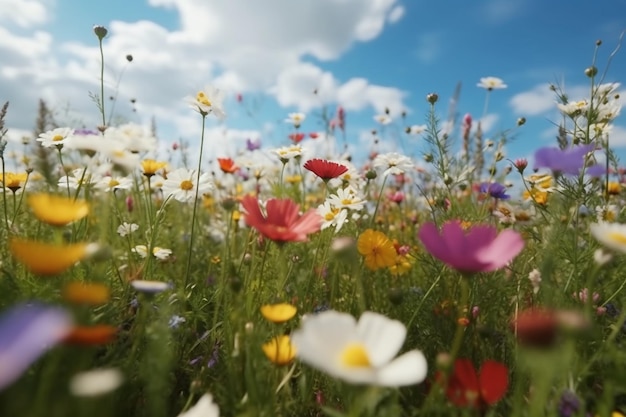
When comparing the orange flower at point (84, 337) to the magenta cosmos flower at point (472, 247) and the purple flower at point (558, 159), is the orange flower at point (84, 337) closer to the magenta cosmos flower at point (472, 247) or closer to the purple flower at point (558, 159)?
the magenta cosmos flower at point (472, 247)

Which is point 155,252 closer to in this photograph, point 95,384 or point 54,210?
point 54,210

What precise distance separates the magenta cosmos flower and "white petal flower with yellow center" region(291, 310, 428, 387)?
125mm

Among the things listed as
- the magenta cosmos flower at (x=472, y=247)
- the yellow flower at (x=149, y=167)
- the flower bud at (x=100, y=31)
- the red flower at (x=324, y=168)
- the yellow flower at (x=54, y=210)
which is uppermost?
the flower bud at (x=100, y=31)

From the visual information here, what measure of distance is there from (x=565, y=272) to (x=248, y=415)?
108 cm

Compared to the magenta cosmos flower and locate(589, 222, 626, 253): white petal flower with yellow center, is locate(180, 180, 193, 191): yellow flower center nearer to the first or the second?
the magenta cosmos flower

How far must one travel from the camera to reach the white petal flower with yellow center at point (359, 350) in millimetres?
598

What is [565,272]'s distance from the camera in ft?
4.62

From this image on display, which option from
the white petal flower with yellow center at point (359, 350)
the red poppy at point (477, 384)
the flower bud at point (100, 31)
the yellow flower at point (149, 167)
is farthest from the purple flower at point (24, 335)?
the flower bud at point (100, 31)

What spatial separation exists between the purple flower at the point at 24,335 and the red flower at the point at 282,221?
0.40 meters

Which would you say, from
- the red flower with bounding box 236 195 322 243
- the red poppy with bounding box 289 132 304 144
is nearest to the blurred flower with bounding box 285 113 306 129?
the red poppy with bounding box 289 132 304 144

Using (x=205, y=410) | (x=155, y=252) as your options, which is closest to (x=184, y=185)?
(x=155, y=252)

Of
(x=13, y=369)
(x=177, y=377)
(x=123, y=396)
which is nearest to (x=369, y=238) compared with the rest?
(x=177, y=377)

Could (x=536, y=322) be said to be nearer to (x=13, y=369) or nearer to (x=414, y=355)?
(x=414, y=355)

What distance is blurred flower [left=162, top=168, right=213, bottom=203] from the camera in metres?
1.52
